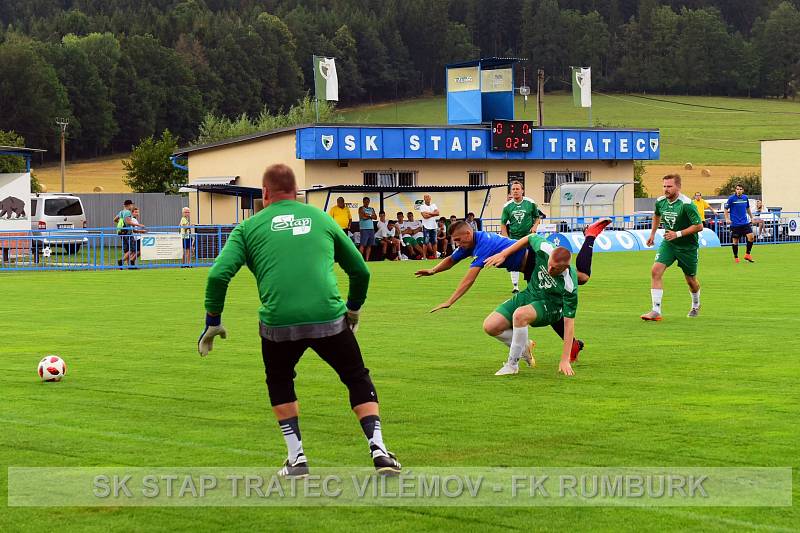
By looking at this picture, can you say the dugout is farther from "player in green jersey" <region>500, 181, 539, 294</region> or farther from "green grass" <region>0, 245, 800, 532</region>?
"green grass" <region>0, 245, 800, 532</region>

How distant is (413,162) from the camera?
167ft

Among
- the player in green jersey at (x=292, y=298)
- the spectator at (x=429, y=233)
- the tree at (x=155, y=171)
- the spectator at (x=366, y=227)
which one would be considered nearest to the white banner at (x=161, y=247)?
the spectator at (x=366, y=227)

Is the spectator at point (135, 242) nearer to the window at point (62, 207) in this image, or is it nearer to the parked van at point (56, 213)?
the parked van at point (56, 213)

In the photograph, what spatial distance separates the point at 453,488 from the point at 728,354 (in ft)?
23.5

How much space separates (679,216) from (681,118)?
402 feet

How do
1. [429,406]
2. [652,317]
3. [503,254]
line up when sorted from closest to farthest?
[429,406], [503,254], [652,317]

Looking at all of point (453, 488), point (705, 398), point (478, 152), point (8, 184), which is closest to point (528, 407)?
point (705, 398)

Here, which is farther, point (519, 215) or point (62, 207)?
point (62, 207)

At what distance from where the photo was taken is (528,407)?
10.2 m

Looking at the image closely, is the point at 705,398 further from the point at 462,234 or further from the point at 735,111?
the point at 735,111

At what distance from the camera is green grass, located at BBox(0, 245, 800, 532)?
668cm

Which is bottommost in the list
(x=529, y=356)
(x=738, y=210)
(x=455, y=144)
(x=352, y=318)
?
(x=529, y=356)

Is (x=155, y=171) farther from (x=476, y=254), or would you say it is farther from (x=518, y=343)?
(x=518, y=343)

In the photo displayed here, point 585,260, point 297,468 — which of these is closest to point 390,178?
point 585,260
